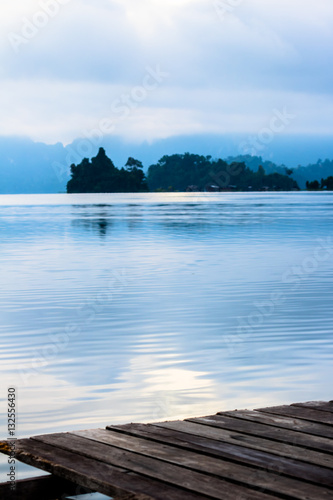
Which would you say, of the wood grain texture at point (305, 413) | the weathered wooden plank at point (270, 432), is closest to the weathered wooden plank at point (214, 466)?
the weathered wooden plank at point (270, 432)

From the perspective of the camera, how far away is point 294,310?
1455 cm

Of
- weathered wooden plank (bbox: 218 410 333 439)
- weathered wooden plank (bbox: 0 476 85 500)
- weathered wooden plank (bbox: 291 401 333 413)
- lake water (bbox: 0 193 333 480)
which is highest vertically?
weathered wooden plank (bbox: 218 410 333 439)

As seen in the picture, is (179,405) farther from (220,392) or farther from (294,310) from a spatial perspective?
(294,310)

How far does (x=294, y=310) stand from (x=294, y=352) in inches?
156

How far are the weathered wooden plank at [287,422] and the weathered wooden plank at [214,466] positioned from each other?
99 centimetres

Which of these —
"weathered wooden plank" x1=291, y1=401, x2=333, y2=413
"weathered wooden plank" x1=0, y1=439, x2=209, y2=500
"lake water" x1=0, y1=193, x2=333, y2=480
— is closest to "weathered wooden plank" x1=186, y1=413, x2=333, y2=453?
"weathered wooden plank" x1=291, y1=401, x2=333, y2=413

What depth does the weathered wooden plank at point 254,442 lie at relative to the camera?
203 inches

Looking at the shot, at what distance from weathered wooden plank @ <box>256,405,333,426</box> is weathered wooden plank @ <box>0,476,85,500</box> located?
1882 mm

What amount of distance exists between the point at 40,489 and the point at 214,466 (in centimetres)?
121

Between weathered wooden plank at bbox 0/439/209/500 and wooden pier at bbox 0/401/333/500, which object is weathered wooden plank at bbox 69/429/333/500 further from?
weathered wooden plank at bbox 0/439/209/500

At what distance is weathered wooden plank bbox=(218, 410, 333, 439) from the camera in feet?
19.2

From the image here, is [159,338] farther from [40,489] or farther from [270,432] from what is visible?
[40,489]

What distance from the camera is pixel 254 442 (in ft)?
18.2

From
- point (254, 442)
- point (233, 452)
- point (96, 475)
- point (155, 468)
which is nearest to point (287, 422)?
point (254, 442)
